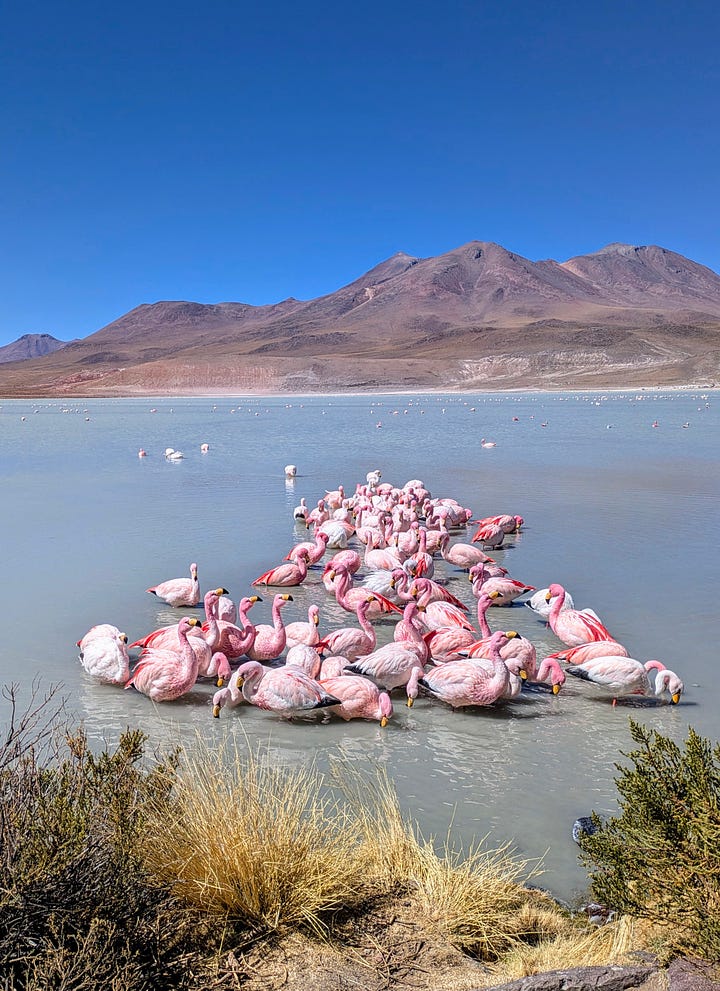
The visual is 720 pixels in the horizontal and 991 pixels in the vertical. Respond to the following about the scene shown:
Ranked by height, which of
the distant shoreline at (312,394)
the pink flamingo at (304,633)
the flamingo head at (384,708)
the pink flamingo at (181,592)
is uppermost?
the distant shoreline at (312,394)

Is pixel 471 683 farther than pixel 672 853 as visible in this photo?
Yes

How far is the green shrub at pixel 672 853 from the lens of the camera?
2.45 m

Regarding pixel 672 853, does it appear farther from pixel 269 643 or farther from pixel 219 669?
pixel 269 643

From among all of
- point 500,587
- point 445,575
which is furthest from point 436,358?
point 500,587

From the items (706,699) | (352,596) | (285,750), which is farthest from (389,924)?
(352,596)

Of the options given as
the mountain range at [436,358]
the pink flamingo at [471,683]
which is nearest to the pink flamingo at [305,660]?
the pink flamingo at [471,683]

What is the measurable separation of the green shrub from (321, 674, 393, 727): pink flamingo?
1.96 m

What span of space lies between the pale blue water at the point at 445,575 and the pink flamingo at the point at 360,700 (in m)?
0.13

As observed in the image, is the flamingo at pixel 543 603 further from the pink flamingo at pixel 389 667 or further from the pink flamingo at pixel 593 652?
the pink flamingo at pixel 389 667

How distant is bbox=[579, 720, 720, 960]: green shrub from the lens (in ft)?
8.04

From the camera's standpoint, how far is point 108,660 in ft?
16.7

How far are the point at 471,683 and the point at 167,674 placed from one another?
72.9 inches

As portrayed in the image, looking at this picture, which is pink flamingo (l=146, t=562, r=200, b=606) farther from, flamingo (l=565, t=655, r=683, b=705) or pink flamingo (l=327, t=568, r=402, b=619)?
flamingo (l=565, t=655, r=683, b=705)

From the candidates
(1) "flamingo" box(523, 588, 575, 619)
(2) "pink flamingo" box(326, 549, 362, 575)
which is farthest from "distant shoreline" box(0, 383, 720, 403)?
(1) "flamingo" box(523, 588, 575, 619)
